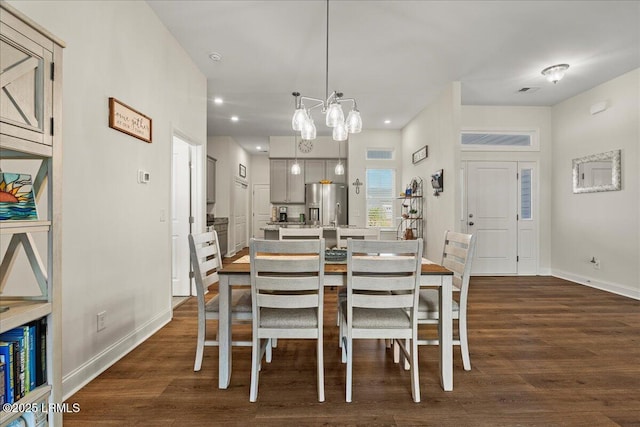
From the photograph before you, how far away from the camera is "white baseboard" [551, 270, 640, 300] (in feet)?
13.1

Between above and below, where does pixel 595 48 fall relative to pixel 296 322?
above

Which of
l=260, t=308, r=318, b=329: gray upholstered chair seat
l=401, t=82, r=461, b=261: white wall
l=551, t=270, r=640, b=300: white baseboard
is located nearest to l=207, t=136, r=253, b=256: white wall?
l=401, t=82, r=461, b=261: white wall

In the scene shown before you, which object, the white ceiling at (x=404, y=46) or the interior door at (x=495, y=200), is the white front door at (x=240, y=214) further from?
the interior door at (x=495, y=200)

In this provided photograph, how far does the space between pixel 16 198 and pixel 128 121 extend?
142 cm

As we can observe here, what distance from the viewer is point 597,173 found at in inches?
175

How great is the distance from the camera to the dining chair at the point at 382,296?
171cm

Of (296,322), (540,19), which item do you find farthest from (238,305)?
(540,19)

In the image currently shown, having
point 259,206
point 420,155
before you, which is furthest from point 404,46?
point 259,206

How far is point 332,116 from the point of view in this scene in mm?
2330

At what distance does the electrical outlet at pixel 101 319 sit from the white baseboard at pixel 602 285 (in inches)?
229

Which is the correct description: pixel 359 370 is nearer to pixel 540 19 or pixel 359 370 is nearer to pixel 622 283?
pixel 540 19

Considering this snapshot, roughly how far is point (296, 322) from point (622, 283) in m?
4.78

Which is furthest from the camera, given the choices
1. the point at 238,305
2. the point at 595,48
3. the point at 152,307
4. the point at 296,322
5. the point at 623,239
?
the point at 623,239

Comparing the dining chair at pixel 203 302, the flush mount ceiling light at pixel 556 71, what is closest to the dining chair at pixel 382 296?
the dining chair at pixel 203 302
